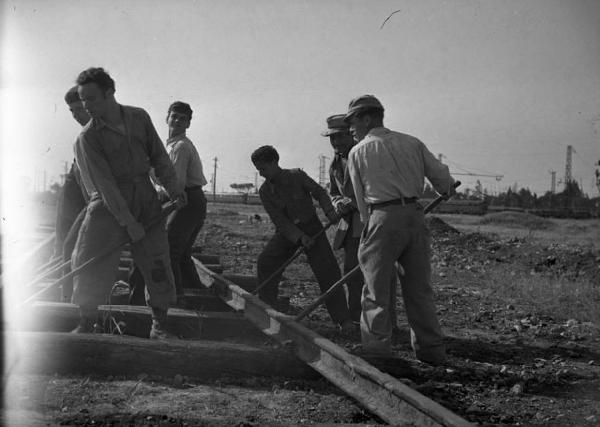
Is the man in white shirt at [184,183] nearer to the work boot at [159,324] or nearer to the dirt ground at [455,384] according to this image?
the work boot at [159,324]

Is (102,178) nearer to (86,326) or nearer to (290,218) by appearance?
(86,326)

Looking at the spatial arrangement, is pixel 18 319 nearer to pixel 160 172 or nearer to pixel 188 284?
pixel 160 172

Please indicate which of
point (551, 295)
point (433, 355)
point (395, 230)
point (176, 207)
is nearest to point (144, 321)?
point (176, 207)

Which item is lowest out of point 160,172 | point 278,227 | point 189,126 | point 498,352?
point 498,352

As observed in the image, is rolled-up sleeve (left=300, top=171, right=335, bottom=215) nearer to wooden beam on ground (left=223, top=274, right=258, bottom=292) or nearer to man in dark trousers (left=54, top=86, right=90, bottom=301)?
wooden beam on ground (left=223, top=274, right=258, bottom=292)

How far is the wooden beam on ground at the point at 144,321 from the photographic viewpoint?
4.96 m

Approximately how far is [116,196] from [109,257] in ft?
1.51

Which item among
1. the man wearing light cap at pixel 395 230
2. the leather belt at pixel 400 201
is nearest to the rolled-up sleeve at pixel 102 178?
the man wearing light cap at pixel 395 230

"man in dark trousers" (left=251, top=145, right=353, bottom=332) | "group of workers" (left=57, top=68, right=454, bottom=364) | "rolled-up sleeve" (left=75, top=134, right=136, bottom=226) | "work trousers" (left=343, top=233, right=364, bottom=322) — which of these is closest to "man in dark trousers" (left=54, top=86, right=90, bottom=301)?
"group of workers" (left=57, top=68, right=454, bottom=364)

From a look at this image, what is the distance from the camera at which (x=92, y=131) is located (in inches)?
186

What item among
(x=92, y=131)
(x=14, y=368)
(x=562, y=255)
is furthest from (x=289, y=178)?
(x=562, y=255)

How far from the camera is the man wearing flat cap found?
5.92m

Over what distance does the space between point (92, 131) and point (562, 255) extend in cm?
1056

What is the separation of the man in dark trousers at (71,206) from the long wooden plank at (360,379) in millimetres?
1880
